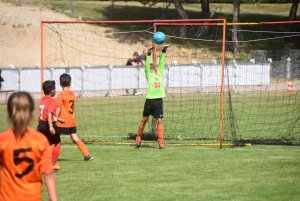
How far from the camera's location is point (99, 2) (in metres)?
64.4

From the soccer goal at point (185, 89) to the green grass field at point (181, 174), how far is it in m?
1.25

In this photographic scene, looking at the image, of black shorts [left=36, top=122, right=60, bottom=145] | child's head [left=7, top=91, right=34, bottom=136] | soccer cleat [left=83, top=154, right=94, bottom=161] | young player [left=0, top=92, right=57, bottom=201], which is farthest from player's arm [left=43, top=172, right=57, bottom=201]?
soccer cleat [left=83, top=154, right=94, bottom=161]

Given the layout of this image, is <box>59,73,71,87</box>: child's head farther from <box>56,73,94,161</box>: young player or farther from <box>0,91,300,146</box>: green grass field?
<box>0,91,300,146</box>: green grass field

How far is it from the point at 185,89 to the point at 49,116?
18.8 m

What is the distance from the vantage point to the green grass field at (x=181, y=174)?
32.5 ft

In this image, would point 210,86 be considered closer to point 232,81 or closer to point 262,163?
point 232,81

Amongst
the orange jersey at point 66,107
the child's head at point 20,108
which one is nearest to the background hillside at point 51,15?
the orange jersey at point 66,107

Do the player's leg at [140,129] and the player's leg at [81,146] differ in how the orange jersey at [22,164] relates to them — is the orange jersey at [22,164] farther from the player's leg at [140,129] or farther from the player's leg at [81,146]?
the player's leg at [140,129]

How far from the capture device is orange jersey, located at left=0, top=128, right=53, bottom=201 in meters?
5.97

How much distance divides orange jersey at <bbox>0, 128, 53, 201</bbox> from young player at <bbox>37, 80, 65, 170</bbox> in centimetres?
520

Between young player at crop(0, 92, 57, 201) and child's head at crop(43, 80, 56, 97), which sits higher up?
child's head at crop(43, 80, 56, 97)

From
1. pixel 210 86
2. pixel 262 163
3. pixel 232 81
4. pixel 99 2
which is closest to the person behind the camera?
pixel 262 163

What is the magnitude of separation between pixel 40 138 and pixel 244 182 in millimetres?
5402

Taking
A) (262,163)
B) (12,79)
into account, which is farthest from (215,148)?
(12,79)
